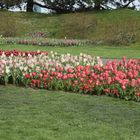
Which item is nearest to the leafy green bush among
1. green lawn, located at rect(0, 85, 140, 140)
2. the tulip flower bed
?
the tulip flower bed

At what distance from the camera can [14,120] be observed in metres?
8.21

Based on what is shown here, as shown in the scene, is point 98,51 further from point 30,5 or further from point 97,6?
point 30,5

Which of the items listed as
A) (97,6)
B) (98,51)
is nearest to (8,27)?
(97,6)

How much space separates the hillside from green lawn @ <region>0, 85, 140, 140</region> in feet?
75.0

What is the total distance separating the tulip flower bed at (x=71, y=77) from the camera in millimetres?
10818

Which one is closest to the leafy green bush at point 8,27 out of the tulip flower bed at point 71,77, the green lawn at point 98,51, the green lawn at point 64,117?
the green lawn at point 98,51

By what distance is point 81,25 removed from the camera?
37844 mm

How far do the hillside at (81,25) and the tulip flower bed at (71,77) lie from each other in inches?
823

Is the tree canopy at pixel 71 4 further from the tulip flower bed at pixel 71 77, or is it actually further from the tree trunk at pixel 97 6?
the tulip flower bed at pixel 71 77

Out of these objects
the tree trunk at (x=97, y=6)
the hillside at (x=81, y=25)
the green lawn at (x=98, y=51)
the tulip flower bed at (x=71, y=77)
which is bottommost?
the green lawn at (x=98, y=51)

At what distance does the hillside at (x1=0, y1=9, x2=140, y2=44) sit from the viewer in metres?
35.7

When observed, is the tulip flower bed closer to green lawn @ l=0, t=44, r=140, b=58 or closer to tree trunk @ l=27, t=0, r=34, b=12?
green lawn @ l=0, t=44, r=140, b=58

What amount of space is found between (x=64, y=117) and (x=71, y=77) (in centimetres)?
291

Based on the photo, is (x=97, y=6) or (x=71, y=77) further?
(x=97, y=6)
